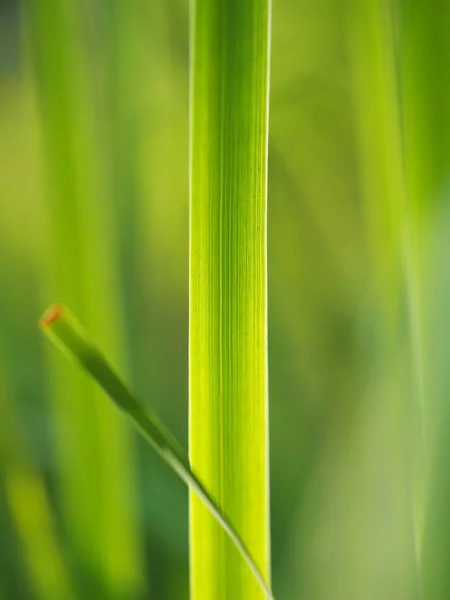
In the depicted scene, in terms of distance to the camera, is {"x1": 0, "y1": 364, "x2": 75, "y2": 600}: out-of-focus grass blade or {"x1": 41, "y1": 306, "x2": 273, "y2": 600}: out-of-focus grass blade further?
{"x1": 0, "y1": 364, "x2": 75, "y2": 600}: out-of-focus grass blade

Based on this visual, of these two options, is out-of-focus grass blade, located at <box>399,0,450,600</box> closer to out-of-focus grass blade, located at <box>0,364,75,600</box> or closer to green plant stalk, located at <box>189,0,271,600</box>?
green plant stalk, located at <box>189,0,271,600</box>

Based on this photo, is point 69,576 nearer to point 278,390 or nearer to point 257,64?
point 278,390

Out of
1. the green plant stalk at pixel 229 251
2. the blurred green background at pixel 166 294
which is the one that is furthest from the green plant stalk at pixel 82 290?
the green plant stalk at pixel 229 251

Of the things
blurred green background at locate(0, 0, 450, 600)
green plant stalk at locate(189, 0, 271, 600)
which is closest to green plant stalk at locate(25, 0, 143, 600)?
blurred green background at locate(0, 0, 450, 600)

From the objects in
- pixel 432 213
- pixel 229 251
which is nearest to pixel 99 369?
pixel 229 251

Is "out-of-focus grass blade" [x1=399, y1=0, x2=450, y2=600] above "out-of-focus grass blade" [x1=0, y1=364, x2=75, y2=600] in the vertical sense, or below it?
above

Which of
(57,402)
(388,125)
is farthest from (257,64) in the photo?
(57,402)
